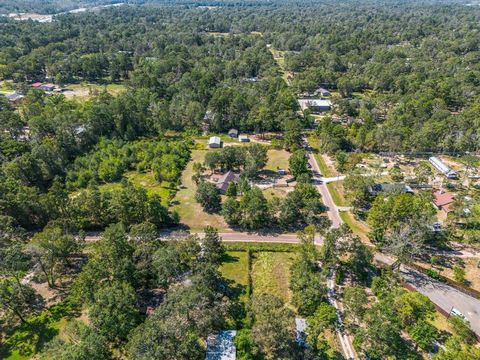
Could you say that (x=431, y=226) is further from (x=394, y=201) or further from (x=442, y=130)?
(x=442, y=130)

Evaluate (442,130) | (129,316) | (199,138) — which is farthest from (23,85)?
(442,130)

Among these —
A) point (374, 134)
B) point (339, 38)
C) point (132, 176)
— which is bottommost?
point (132, 176)

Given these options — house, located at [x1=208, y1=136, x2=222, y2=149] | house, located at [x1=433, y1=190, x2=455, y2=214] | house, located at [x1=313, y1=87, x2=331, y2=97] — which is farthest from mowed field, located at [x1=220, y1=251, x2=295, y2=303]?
house, located at [x1=313, y1=87, x2=331, y2=97]

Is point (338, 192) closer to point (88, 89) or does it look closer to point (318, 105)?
point (318, 105)

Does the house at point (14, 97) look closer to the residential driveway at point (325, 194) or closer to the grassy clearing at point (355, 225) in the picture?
the residential driveway at point (325, 194)

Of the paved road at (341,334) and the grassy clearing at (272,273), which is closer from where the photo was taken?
the paved road at (341,334)

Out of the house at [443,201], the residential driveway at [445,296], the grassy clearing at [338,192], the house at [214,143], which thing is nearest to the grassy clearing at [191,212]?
the house at [214,143]

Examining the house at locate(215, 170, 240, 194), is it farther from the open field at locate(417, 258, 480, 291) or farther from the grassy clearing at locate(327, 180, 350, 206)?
the open field at locate(417, 258, 480, 291)
